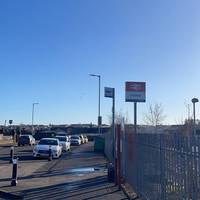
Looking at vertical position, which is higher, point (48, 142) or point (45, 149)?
point (48, 142)

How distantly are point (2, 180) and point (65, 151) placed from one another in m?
30.4

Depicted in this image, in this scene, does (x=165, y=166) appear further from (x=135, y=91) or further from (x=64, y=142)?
(x=64, y=142)

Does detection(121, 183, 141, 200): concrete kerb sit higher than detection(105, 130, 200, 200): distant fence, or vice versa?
detection(105, 130, 200, 200): distant fence

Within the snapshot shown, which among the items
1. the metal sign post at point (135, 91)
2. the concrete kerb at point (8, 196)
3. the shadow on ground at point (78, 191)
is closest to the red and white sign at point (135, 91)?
the metal sign post at point (135, 91)

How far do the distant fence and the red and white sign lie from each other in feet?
14.7

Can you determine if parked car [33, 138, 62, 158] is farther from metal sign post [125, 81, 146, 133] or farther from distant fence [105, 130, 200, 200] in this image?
distant fence [105, 130, 200, 200]

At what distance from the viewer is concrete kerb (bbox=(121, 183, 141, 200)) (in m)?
14.3

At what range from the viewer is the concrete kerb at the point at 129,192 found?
1435 centimetres

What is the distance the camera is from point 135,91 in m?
20.6

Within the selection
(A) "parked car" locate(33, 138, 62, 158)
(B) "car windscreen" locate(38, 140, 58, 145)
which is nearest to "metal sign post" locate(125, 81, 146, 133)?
(A) "parked car" locate(33, 138, 62, 158)

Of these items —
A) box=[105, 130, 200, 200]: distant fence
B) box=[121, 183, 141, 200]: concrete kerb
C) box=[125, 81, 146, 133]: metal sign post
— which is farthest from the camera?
box=[125, 81, 146, 133]: metal sign post

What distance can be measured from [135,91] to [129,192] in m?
5.99

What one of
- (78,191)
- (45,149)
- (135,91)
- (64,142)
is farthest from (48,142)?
(78,191)

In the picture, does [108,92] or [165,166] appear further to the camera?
[108,92]
